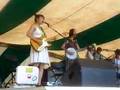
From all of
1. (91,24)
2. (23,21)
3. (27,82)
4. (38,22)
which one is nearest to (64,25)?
(91,24)

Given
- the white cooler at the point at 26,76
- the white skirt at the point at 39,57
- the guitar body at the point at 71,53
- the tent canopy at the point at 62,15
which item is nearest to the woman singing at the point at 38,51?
the white skirt at the point at 39,57

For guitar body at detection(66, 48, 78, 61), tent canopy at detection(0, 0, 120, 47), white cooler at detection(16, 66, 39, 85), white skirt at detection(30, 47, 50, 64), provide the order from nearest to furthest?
1. white cooler at detection(16, 66, 39, 85)
2. white skirt at detection(30, 47, 50, 64)
3. tent canopy at detection(0, 0, 120, 47)
4. guitar body at detection(66, 48, 78, 61)

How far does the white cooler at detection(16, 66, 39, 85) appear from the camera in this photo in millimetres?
3211

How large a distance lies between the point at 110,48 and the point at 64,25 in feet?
5.23

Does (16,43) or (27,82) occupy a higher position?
(16,43)

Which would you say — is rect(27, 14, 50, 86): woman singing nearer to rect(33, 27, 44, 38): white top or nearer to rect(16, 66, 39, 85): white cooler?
rect(33, 27, 44, 38): white top

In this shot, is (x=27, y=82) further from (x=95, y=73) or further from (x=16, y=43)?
(x=16, y=43)

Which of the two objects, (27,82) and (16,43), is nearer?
(27,82)

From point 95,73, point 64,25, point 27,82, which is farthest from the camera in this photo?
point 64,25

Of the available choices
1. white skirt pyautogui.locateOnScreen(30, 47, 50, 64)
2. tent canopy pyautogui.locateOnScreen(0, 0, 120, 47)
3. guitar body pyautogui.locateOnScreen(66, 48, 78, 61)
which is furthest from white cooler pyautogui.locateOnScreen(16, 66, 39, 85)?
Answer: guitar body pyautogui.locateOnScreen(66, 48, 78, 61)

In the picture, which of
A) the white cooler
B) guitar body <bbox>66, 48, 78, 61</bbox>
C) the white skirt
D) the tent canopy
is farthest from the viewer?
guitar body <bbox>66, 48, 78, 61</bbox>

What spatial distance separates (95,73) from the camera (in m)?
2.96

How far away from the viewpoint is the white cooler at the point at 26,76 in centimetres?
321

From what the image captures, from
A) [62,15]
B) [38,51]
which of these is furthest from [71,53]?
[38,51]
